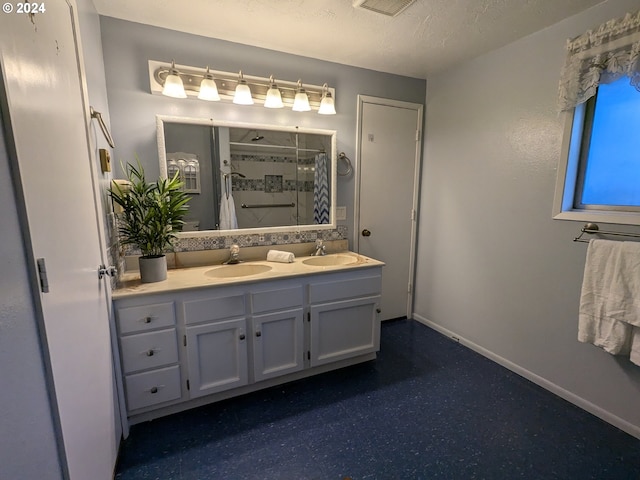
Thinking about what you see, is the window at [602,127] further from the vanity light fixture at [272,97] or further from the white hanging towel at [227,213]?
the white hanging towel at [227,213]

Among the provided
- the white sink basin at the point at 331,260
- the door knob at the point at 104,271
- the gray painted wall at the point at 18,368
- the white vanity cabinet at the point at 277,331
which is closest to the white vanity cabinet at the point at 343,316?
the white vanity cabinet at the point at 277,331

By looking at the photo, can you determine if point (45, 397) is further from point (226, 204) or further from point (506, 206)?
point (506, 206)

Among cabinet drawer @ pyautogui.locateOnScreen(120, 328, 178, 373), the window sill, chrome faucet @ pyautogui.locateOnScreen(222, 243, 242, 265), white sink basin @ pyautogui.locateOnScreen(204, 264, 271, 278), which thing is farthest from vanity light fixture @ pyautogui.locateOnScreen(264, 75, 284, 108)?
the window sill

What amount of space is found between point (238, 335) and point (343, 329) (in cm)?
74

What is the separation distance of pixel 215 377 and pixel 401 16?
2356 millimetres

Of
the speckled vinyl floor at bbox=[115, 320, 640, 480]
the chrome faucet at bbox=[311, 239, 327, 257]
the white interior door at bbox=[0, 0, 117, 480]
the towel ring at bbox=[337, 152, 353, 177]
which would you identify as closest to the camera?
the white interior door at bbox=[0, 0, 117, 480]

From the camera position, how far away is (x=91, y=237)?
1.26m

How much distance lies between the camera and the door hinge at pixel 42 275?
2.52ft

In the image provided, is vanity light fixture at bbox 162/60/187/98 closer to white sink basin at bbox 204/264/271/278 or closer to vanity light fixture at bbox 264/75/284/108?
vanity light fixture at bbox 264/75/284/108

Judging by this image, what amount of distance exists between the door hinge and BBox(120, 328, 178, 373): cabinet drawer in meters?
0.94

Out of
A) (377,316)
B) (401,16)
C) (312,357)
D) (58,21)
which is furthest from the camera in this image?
(377,316)

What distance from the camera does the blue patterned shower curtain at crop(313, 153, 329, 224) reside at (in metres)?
2.45

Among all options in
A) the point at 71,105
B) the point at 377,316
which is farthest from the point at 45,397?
the point at 377,316

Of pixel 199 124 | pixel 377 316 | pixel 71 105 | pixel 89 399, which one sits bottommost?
pixel 377 316
